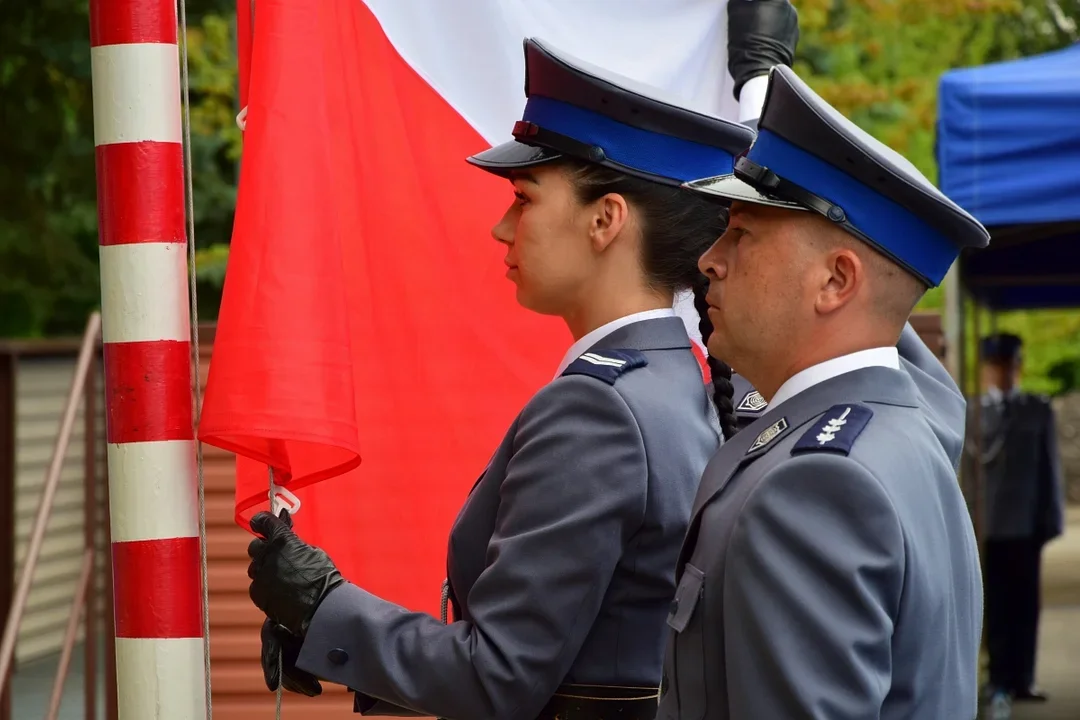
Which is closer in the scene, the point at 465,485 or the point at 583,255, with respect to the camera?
the point at 583,255

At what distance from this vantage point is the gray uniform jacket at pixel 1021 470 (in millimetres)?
8914

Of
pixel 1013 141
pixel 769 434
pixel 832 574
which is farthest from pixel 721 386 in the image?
pixel 1013 141

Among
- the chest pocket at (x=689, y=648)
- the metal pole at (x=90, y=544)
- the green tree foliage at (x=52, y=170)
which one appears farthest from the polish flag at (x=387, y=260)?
the green tree foliage at (x=52, y=170)

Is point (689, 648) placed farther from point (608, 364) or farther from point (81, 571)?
point (81, 571)

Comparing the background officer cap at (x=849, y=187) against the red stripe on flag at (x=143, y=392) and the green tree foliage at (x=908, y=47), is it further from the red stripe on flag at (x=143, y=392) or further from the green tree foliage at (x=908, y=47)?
the green tree foliage at (x=908, y=47)

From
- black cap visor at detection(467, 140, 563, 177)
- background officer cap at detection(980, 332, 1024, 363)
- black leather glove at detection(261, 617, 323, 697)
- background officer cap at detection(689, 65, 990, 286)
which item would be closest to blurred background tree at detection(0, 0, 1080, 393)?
background officer cap at detection(980, 332, 1024, 363)

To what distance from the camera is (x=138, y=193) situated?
2.27m

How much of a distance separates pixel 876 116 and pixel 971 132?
7.39m

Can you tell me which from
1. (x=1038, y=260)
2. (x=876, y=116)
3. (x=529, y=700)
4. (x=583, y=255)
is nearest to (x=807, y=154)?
(x=583, y=255)

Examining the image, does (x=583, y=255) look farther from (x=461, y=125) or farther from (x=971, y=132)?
(x=971, y=132)

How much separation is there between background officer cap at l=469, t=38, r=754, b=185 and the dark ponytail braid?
0.67 ft

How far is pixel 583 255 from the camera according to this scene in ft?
7.56

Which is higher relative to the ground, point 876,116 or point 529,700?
point 876,116

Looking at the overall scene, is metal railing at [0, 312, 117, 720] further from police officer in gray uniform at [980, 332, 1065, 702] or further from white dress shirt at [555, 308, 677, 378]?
police officer in gray uniform at [980, 332, 1065, 702]
